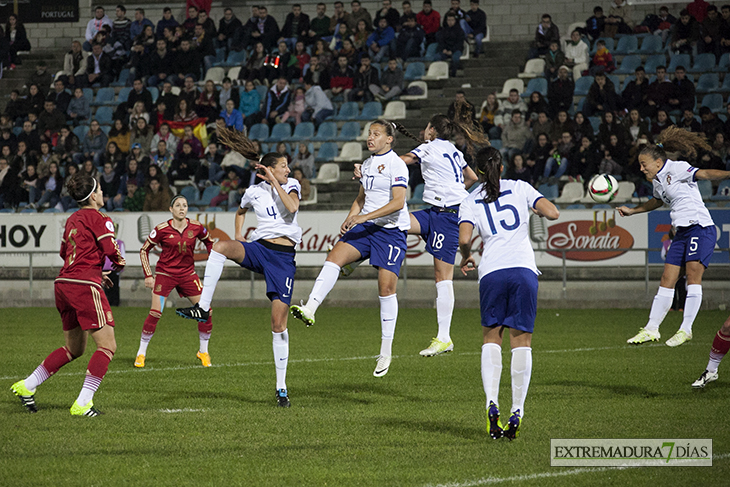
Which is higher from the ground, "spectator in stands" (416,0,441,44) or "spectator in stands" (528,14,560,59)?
"spectator in stands" (416,0,441,44)

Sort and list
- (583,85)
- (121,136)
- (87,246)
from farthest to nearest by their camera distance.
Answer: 1. (121,136)
2. (583,85)
3. (87,246)

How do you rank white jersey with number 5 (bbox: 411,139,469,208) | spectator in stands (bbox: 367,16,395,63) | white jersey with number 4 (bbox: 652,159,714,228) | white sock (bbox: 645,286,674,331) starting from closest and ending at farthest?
white sock (bbox: 645,286,674,331), white jersey with number 4 (bbox: 652,159,714,228), white jersey with number 5 (bbox: 411,139,469,208), spectator in stands (bbox: 367,16,395,63)

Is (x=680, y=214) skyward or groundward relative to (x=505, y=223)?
groundward

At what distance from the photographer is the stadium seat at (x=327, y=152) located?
2391 cm

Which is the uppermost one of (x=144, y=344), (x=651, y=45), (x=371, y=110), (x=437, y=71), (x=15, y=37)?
(x=15, y=37)

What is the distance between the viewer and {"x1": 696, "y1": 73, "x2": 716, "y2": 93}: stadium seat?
2202 cm

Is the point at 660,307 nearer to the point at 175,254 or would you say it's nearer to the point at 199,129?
the point at 175,254

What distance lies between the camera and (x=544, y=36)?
24.2m

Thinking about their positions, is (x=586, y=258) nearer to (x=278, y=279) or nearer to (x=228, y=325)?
(x=228, y=325)

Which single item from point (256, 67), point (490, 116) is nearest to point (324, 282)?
point (490, 116)

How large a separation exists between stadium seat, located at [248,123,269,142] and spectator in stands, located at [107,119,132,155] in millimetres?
3434

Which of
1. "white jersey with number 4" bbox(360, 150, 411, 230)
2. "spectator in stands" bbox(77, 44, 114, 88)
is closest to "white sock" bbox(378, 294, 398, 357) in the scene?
"white jersey with number 4" bbox(360, 150, 411, 230)

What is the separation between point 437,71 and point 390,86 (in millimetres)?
1577

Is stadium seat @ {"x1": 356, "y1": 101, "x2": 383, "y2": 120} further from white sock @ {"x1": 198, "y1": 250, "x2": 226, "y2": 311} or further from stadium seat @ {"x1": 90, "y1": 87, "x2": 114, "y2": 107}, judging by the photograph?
white sock @ {"x1": 198, "y1": 250, "x2": 226, "y2": 311}
